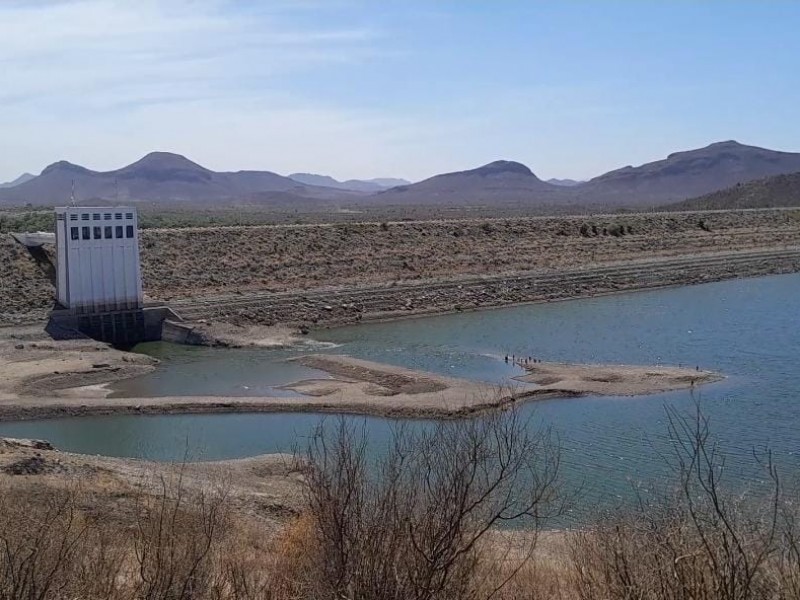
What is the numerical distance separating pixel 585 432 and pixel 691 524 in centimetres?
1321

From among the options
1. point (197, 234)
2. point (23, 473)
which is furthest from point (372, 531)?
point (197, 234)

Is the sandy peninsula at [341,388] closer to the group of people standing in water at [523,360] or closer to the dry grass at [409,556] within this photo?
the group of people standing in water at [523,360]

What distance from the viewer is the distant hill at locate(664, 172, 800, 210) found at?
362ft

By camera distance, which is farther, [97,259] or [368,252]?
[368,252]

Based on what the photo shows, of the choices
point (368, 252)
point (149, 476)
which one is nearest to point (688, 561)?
point (149, 476)

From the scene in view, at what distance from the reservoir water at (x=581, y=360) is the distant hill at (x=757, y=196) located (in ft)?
201

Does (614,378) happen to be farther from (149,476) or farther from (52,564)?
(52,564)

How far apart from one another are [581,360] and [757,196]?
296ft

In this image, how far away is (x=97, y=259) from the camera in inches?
1587

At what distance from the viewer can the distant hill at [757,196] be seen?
11025 centimetres

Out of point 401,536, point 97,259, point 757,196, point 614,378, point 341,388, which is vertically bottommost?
point 341,388

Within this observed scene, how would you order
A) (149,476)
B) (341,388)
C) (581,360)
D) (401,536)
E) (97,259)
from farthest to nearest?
(97,259) < (581,360) < (341,388) < (149,476) < (401,536)

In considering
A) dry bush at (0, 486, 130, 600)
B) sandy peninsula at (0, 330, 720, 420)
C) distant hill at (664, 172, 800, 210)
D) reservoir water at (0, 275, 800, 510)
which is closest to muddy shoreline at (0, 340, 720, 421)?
sandy peninsula at (0, 330, 720, 420)

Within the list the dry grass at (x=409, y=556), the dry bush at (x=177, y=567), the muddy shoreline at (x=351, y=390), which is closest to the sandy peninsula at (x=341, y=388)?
the muddy shoreline at (x=351, y=390)
